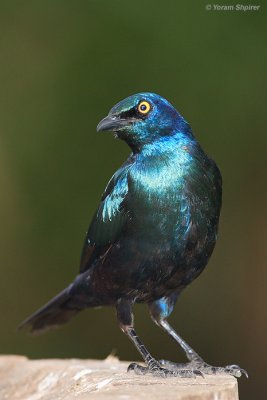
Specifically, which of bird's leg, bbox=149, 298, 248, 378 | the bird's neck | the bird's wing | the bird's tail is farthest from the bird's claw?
the bird's neck

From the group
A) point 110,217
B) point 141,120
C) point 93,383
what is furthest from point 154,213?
point 93,383

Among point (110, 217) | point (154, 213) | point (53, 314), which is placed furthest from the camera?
point (53, 314)

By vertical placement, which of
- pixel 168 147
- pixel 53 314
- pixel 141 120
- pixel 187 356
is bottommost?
pixel 187 356

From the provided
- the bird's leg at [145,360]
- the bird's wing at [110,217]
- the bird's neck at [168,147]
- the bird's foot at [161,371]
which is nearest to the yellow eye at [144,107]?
the bird's neck at [168,147]

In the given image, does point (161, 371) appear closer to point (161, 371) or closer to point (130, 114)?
point (161, 371)

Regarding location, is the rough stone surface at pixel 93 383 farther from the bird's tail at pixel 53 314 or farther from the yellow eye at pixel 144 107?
the yellow eye at pixel 144 107

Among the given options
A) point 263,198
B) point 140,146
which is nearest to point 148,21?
point 263,198

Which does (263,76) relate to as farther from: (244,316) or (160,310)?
(160,310)
